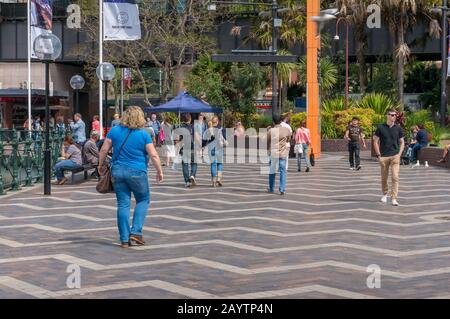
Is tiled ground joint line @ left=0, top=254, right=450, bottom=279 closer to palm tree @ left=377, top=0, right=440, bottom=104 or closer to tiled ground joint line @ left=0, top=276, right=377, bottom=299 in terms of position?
tiled ground joint line @ left=0, top=276, right=377, bottom=299

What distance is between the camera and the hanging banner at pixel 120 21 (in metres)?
22.6

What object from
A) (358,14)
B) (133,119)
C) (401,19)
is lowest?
(133,119)

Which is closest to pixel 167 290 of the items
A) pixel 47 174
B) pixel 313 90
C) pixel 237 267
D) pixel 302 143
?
pixel 237 267

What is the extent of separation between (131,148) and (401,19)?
102 ft

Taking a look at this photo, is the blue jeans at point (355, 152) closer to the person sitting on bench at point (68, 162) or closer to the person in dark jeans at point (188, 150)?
the person in dark jeans at point (188, 150)

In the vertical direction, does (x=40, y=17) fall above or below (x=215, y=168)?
above

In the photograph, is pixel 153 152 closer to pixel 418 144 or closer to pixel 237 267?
pixel 237 267

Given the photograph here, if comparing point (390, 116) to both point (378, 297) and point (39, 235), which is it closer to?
point (39, 235)

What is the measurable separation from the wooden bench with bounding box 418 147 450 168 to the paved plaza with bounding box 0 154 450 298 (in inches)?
348

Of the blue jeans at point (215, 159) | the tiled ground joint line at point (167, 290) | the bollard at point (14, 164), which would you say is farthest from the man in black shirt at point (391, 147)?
the bollard at point (14, 164)

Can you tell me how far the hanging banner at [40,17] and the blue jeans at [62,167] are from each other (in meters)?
12.4

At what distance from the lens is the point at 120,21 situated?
894 inches

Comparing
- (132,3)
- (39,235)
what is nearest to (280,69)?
(132,3)

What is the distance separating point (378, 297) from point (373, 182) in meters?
12.3
